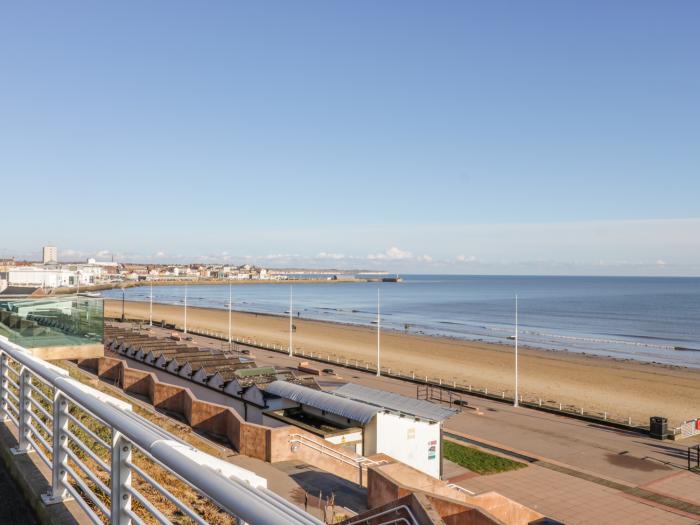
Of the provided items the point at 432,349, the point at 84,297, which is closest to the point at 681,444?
the point at 84,297

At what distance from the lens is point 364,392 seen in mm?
21641

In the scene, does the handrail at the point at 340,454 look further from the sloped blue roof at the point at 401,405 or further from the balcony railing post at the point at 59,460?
the balcony railing post at the point at 59,460

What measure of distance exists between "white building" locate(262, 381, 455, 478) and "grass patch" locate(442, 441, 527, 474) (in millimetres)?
2292

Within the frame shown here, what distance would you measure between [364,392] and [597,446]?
11403 millimetres

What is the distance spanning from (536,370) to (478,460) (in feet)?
102

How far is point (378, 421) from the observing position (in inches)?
713

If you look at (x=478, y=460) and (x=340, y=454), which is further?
(x=478, y=460)

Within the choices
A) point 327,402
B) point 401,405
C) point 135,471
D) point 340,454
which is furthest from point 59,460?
point 401,405

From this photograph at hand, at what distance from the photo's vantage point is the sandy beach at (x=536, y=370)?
38.3 metres

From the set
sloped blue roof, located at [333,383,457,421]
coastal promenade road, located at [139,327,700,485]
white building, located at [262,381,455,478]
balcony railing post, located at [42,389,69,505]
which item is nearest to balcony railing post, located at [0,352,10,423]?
balcony railing post, located at [42,389,69,505]

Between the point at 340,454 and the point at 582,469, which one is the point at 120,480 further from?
the point at 582,469

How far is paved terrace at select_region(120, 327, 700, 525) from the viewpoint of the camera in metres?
17.5

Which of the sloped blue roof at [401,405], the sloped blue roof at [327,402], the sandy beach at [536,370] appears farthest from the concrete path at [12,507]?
the sandy beach at [536,370]

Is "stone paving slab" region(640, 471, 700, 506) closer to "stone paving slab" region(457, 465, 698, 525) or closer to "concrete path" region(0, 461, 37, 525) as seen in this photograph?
"stone paving slab" region(457, 465, 698, 525)
